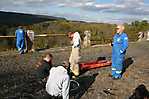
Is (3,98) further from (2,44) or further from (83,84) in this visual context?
(2,44)

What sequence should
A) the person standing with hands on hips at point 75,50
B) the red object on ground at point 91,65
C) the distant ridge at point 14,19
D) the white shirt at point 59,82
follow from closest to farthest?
the white shirt at point 59,82 → the person standing with hands on hips at point 75,50 → the red object on ground at point 91,65 → the distant ridge at point 14,19

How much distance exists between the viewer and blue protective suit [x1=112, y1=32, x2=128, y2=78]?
11.5m

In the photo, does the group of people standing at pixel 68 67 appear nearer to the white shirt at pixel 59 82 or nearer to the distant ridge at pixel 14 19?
the white shirt at pixel 59 82

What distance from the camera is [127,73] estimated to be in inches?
514

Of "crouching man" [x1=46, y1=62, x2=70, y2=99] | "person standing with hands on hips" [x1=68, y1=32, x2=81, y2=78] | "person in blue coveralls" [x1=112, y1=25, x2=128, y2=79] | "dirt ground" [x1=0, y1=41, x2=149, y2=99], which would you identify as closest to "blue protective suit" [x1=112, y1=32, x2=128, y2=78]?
"person in blue coveralls" [x1=112, y1=25, x2=128, y2=79]

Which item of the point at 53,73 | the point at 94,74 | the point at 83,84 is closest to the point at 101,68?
the point at 94,74

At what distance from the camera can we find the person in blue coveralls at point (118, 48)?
11.5 metres

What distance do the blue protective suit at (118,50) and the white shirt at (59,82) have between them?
3.80 m

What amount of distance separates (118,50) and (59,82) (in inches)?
157

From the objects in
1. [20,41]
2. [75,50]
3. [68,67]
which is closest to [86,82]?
[75,50]

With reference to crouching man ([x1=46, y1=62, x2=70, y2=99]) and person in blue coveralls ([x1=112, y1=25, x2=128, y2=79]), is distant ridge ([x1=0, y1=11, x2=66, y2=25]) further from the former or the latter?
crouching man ([x1=46, y1=62, x2=70, y2=99])

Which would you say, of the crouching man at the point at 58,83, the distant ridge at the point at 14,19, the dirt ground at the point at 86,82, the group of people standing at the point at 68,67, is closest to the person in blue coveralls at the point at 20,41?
the dirt ground at the point at 86,82

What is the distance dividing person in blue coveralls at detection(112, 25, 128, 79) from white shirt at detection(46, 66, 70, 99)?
3.80 metres

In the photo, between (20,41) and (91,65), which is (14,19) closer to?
(20,41)
